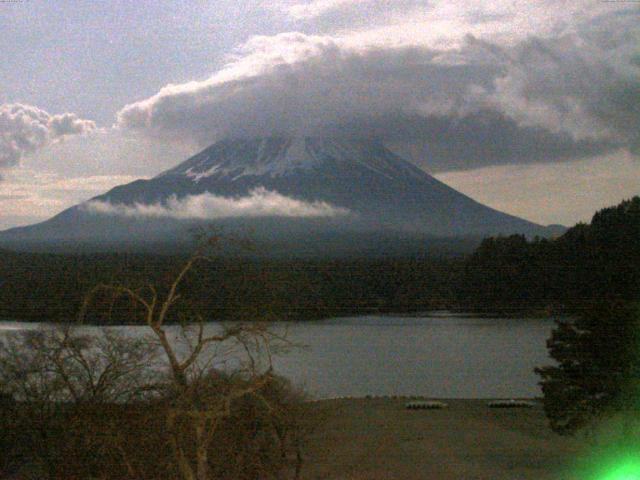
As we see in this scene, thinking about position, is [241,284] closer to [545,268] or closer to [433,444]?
[433,444]

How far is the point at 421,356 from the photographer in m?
22.7

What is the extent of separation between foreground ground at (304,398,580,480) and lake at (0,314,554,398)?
3152 millimetres

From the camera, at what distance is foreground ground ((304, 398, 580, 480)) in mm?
10164

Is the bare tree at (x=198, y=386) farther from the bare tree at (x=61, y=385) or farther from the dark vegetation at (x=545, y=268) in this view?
the dark vegetation at (x=545, y=268)

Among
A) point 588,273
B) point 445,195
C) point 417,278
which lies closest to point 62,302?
point 417,278

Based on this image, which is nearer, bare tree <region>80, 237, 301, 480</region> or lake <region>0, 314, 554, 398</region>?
bare tree <region>80, 237, 301, 480</region>

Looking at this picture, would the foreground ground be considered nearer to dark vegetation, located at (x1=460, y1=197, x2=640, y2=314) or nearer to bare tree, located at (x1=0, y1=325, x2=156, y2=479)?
bare tree, located at (x1=0, y1=325, x2=156, y2=479)

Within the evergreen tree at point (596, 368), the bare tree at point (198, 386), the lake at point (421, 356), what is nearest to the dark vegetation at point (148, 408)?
the bare tree at point (198, 386)

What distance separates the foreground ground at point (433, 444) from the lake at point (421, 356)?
3.15 meters

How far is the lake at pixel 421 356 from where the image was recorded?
65.1ft

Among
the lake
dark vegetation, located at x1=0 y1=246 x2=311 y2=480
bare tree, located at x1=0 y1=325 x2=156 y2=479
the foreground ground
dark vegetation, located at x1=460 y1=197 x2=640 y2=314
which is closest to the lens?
dark vegetation, located at x1=0 y1=246 x2=311 y2=480

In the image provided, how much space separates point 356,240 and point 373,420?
25140 millimetres

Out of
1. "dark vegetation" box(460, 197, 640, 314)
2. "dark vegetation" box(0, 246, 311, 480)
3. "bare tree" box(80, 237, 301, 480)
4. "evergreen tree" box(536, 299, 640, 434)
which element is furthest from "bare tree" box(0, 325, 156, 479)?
"dark vegetation" box(460, 197, 640, 314)

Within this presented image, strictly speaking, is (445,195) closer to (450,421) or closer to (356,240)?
(356,240)
